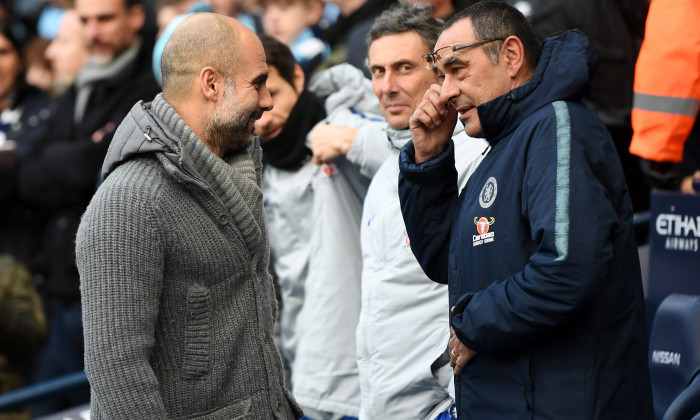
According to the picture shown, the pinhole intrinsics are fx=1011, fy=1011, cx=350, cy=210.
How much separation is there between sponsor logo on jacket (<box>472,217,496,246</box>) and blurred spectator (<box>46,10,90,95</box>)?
558 centimetres

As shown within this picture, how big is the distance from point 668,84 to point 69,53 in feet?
17.0

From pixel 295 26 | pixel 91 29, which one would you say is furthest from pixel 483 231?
pixel 91 29

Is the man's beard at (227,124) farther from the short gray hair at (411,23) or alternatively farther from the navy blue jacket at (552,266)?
the short gray hair at (411,23)

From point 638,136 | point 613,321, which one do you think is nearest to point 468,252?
point 613,321

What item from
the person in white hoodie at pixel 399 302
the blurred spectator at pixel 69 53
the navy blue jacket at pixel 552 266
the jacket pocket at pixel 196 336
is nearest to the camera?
the navy blue jacket at pixel 552 266

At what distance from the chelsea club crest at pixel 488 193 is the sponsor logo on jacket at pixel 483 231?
0.14 ft

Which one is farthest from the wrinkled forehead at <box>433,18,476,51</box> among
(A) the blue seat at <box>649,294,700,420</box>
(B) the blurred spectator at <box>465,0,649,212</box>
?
(B) the blurred spectator at <box>465,0,649,212</box>

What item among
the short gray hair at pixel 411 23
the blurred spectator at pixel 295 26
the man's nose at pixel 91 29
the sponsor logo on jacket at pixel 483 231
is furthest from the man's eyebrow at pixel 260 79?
the man's nose at pixel 91 29

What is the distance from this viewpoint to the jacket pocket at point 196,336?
8.88 feet

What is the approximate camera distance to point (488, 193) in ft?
9.12

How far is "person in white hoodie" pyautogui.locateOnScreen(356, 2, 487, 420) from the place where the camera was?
3604 millimetres

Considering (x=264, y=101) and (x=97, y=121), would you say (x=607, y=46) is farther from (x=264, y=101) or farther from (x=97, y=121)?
(x=97, y=121)

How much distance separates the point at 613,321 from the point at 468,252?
43 cm

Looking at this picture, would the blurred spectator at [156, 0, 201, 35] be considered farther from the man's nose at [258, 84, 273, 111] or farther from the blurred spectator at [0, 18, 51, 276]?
the man's nose at [258, 84, 273, 111]
